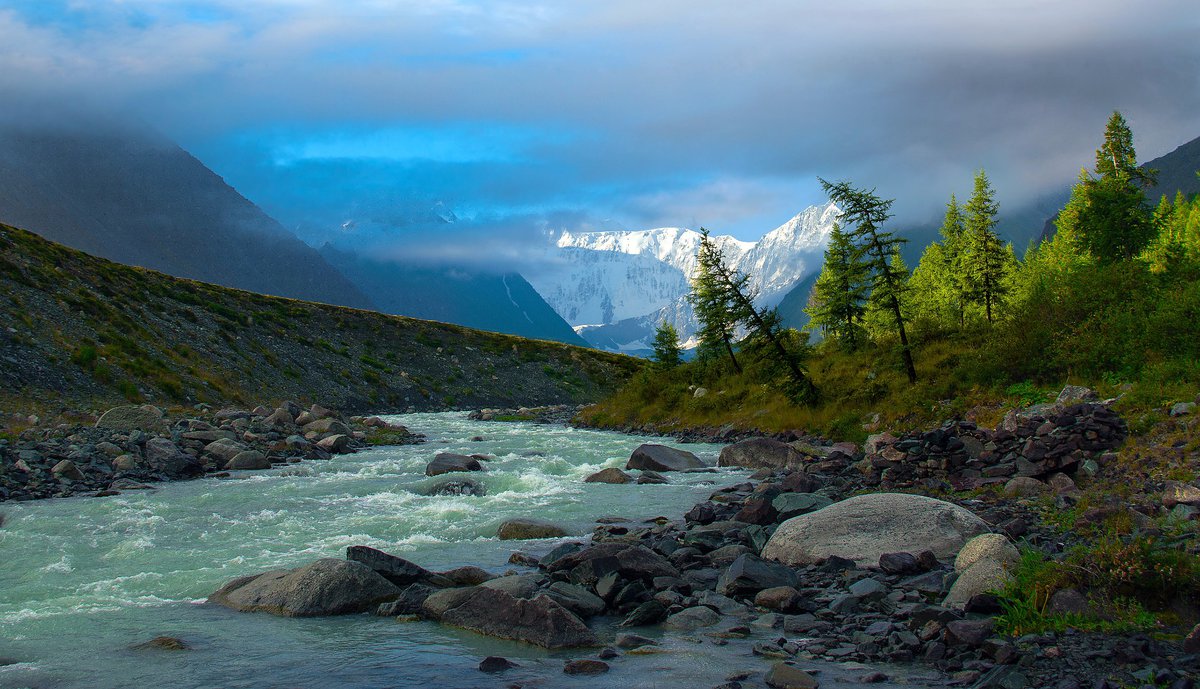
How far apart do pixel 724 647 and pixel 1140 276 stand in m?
28.6

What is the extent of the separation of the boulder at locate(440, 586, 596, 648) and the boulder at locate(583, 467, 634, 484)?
50.0ft

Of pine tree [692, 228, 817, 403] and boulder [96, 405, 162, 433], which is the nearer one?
boulder [96, 405, 162, 433]

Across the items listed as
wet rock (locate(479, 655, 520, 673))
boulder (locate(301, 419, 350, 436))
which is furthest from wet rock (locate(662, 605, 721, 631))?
boulder (locate(301, 419, 350, 436))

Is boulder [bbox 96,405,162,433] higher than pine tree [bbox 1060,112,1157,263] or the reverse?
the reverse

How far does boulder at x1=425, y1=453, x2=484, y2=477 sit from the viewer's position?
28.5 meters

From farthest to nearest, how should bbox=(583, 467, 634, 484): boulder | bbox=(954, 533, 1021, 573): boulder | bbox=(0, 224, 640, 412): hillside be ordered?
bbox=(0, 224, 640, 412): hillside
bbox=(583, 467, 634, 484): boulder
bbox=(954, 533, 1021, 573): boulder

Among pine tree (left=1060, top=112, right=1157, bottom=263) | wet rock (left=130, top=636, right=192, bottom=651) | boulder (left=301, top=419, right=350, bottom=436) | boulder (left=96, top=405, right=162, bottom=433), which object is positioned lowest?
wet rock (left=130, top=636, right=192, bottom=651)

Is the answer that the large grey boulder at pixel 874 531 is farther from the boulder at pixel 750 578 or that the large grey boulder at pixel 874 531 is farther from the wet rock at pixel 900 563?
the boulder at pixel 750 578

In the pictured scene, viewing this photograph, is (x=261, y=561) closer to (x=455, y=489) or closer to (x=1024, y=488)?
(x=455, y=489)

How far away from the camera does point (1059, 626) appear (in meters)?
9.34

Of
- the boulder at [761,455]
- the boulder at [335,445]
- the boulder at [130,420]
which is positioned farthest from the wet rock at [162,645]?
the boulder at [335,445]

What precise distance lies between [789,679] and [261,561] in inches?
460

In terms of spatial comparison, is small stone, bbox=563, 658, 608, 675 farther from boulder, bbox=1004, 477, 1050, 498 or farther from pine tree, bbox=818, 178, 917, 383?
pine tree, bbox=818, 178, 917, 383

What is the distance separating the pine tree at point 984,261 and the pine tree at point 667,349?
2306 cm
